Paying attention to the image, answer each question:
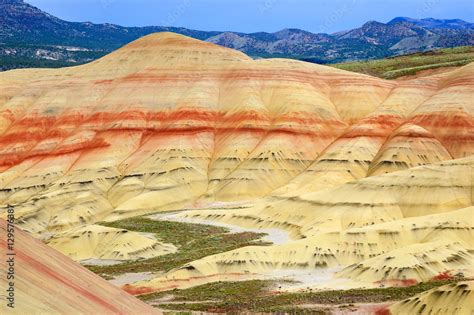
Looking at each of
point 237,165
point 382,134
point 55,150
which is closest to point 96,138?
point 55,150

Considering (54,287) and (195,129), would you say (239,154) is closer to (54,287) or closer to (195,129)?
(195,129)

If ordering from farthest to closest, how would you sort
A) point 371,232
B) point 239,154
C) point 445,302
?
point 239,154 → point 371,232 → point 445,302

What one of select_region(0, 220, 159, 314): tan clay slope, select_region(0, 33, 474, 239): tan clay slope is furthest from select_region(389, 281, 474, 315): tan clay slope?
select_region(0, 33, 474, 239): tan clay slope

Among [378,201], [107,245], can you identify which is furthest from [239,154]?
[107,245]

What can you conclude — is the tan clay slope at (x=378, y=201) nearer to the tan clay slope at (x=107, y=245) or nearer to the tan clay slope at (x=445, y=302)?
the tan clay slope at (x=107, y=245)

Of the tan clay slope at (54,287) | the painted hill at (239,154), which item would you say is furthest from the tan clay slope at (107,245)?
the tan clay slope at (54,287)

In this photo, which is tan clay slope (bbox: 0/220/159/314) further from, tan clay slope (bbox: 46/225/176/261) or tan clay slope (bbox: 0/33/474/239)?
tan clay slope (bbox: 0/33/474/239)
